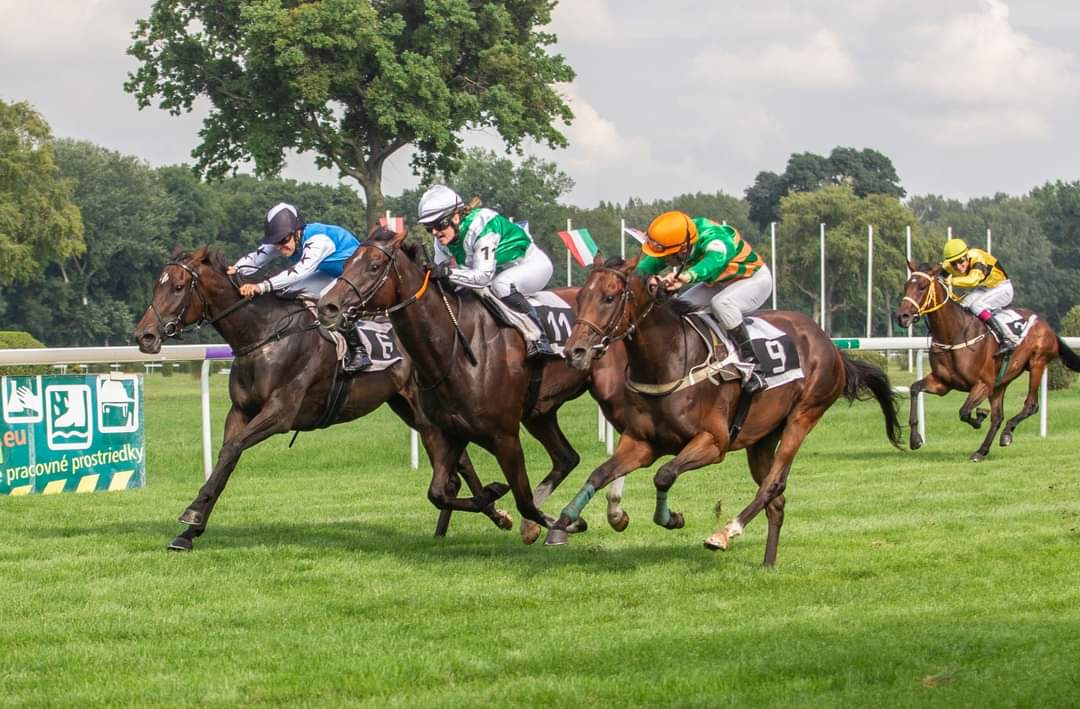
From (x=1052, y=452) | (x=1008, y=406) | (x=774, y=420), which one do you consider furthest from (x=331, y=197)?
(x=774, y=420)

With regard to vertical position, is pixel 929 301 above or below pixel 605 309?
above

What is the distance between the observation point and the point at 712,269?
697cm

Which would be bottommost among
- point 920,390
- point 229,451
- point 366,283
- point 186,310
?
point 229,451

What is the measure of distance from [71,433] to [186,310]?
3.36 meters

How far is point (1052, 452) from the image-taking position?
13.4 metres

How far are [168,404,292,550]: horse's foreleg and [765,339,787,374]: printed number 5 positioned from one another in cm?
273

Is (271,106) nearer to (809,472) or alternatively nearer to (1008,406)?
(1008,406)

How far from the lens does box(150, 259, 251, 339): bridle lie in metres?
8.09

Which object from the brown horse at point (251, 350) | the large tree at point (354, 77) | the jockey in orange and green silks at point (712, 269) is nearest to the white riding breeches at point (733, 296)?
the jockey in orange and green silks at point (712, 269)

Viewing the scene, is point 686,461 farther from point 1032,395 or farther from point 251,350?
point 1032,395

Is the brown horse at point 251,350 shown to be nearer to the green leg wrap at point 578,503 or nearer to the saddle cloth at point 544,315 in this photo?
Answer: the saddle cloth at point 544,315

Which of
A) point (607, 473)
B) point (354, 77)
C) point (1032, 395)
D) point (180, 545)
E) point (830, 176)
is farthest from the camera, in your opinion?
point (830, 176)

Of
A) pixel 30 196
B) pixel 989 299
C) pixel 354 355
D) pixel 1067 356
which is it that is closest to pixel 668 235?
pixel 354 355

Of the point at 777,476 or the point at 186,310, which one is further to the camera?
the point at 186,310
